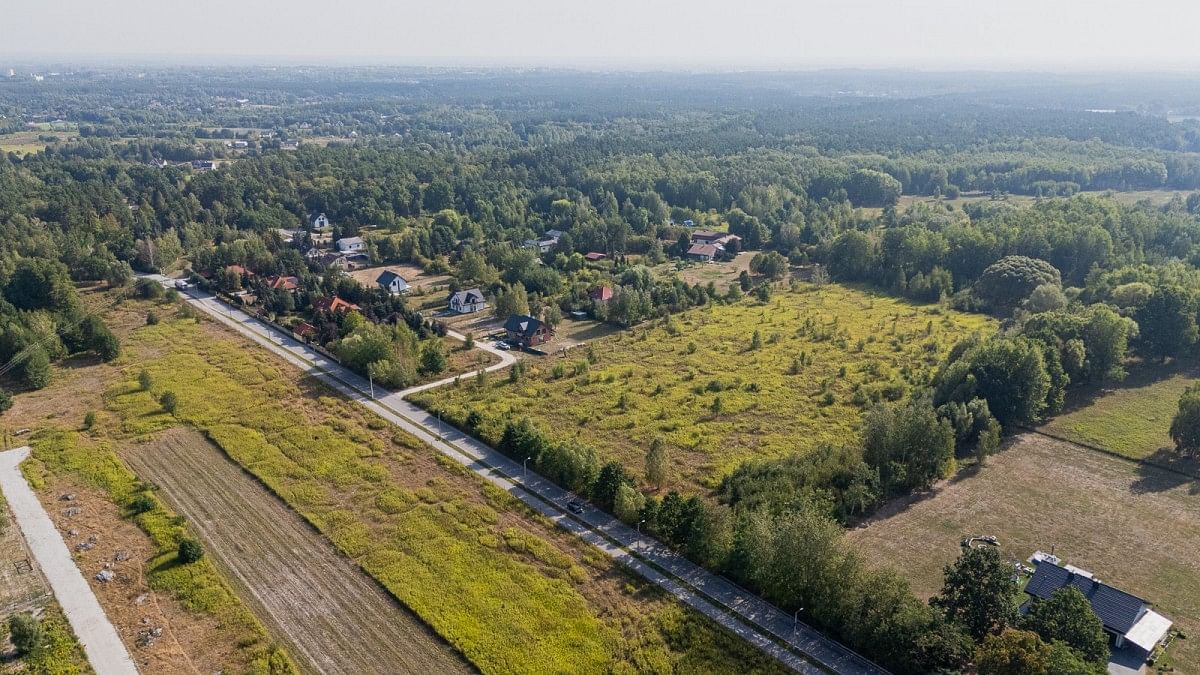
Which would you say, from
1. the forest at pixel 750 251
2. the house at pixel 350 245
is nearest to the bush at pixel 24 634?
the forest at pixel 750 251

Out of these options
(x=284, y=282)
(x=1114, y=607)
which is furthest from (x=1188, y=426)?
(x=284, y=282)

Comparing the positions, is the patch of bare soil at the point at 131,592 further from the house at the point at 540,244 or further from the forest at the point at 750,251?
the house at the point at 540,244

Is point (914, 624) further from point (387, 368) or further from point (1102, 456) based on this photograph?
point (387, 368)

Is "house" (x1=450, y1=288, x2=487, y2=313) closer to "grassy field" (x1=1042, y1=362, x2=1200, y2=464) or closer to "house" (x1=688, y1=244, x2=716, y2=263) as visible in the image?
"house" (x1=688, y1=244, x2=716, y2=263)

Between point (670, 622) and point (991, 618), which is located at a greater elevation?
point (991, 618)

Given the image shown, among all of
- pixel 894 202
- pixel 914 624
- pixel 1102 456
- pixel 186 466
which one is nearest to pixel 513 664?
pixel 914 624

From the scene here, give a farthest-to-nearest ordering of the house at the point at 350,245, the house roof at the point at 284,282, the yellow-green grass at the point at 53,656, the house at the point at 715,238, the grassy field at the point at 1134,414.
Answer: the house at the point at 715,238, the house at the point at 350,245, the house roof at the point at 284,282, the grassy field at the point at 1134,414, the yellow-green grass at the point at 53,656
